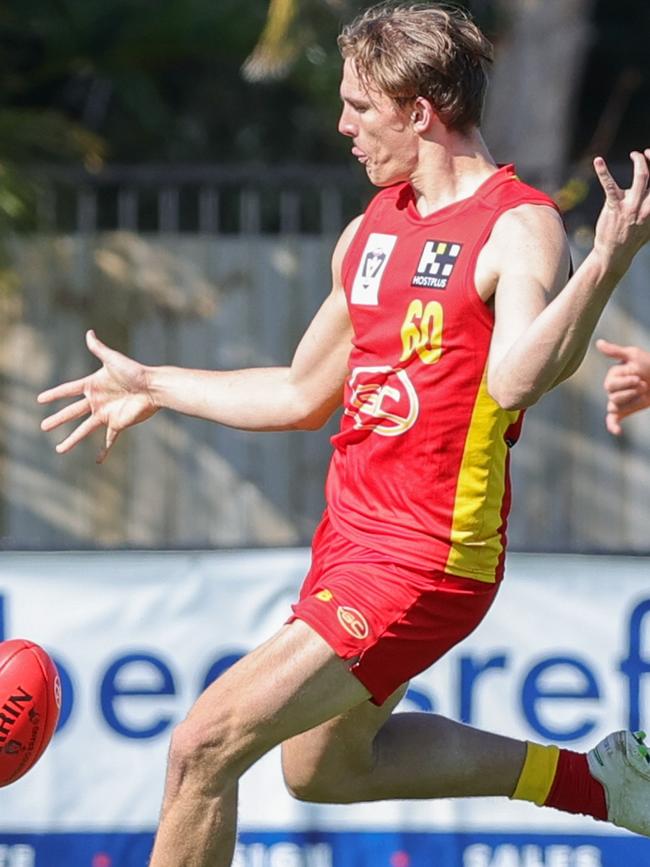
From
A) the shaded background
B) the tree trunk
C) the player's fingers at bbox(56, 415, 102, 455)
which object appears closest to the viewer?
the player's fingers at bbox(56, 415, 102, 455)

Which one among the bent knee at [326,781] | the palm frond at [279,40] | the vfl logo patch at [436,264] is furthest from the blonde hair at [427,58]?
the palm frond at [279,40]

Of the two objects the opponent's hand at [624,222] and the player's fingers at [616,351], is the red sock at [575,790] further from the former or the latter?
the opponent's hand at [624,222]

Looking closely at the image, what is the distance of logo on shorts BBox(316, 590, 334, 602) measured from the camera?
13.1ft

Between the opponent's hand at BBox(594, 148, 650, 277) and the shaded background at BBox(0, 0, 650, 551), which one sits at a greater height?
the opponent's hand at BBox(594, 148, 650, 277)

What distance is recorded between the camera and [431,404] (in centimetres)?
402

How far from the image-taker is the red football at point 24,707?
448cm

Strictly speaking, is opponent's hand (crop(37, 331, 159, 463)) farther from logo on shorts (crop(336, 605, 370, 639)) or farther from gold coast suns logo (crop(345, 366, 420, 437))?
logo on shorts (crop(336, 605, 370, 639))

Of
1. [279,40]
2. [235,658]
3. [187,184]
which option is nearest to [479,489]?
[235,658]

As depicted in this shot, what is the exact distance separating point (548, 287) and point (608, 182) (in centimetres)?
42

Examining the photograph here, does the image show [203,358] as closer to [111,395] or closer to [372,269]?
[111,395]

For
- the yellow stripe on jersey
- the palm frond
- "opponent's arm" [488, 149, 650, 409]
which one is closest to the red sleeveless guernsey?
the yellow stripe on jersey

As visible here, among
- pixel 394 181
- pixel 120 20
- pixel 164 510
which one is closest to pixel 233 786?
pixel 394 181

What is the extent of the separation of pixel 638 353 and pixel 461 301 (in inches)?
36.8

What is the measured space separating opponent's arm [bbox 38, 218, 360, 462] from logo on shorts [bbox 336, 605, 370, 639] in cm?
76
